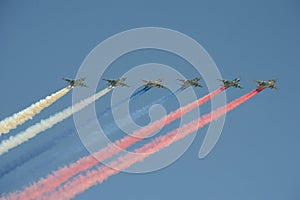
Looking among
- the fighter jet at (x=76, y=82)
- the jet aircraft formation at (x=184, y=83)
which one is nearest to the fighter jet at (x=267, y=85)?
the jet aircraft formation at (x=184, y=83)

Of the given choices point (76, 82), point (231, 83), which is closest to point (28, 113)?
point (76, 82)

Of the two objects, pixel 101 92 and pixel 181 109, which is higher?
pixel 101 92

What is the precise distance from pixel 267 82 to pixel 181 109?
13.2m

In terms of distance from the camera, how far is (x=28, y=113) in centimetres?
8638

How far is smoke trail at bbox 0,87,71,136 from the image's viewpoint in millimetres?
83438

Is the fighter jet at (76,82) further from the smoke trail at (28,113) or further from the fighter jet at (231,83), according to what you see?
the fighter jet at (231,83)

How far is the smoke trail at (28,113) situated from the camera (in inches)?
3285

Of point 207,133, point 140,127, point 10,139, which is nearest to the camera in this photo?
point 10,139

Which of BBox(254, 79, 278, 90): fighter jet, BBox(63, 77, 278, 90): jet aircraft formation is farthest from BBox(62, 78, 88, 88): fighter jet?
BBox(254, 79, 278, 90): fighter jet

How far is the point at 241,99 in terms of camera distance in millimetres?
93000

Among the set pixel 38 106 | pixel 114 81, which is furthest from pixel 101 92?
pixel 38 106

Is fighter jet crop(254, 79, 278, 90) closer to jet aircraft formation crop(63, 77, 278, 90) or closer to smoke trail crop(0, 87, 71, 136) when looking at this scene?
jet aircraft formation crop(63, 77, 278, 90)

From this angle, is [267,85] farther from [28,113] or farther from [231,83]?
[28,113]

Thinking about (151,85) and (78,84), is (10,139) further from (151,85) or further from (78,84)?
(151,85)
